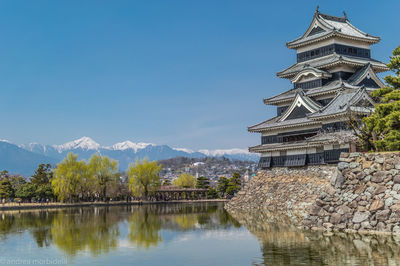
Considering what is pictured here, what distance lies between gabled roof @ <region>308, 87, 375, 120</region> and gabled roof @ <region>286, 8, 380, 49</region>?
6.82m

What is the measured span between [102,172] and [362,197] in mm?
48058

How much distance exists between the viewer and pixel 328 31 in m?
39.4

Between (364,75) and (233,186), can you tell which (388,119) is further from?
(233,186)

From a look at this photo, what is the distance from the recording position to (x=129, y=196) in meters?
70.3

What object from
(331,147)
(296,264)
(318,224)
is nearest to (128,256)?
(296,264)

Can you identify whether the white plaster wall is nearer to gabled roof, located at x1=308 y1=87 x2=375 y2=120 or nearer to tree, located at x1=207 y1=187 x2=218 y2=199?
gabled roof, located at x1=308 y1=87 x2=375 y2=120

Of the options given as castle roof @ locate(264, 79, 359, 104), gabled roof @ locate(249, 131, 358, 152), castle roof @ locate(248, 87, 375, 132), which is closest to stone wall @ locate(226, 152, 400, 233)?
gabled roof @ locate(249, 131, 358, 152)

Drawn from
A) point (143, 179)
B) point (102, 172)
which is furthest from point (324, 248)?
point (143, 179)

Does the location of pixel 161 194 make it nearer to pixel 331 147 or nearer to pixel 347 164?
pixel 331 147

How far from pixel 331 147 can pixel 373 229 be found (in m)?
13.0

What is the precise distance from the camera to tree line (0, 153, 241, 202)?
60062 millimetres

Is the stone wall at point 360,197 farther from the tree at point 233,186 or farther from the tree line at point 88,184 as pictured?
the tree at point 233,186

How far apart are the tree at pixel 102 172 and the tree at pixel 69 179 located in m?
1.69

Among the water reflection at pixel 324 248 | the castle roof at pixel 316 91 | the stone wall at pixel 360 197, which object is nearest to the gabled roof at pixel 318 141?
the castle roof at pixel 316 91
